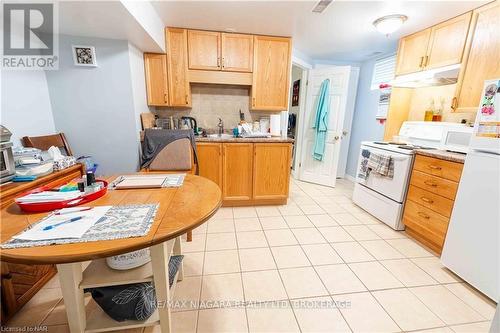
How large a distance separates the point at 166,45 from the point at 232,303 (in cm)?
284

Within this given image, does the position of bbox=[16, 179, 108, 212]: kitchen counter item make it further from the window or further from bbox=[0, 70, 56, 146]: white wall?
the window

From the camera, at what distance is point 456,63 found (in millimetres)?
2158

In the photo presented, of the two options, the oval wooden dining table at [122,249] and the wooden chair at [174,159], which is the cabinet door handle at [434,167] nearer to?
the oval wooden dining table at [122,249]

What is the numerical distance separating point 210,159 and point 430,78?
270cm

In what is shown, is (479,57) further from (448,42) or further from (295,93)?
(295,93)

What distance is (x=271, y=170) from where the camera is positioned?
2.84m

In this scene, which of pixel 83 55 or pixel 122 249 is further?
pixel 83 55

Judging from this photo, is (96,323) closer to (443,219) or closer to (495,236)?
(495,236)

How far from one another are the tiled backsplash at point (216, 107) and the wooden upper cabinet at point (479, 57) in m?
2.18

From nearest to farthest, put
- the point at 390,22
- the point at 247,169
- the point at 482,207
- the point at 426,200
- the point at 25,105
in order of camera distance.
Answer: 1. the point at 482,207
2. the point at 25,105
3. the point at 426,200
4. the point at 390,22
5. the point at 247,169

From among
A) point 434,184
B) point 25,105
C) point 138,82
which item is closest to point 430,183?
point 434,184

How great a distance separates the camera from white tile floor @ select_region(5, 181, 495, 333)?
1317mm

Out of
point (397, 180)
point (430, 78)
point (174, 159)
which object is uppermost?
point (430, 78)

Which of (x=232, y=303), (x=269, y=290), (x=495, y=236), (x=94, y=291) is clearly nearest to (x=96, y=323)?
(x=94, y=291)
